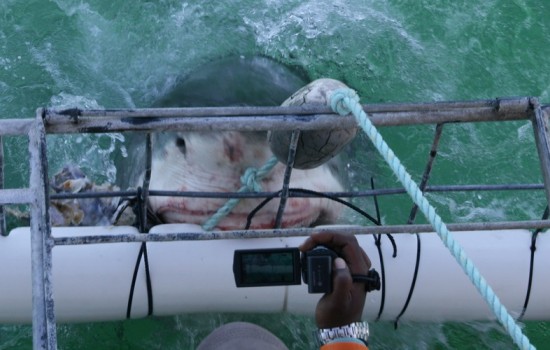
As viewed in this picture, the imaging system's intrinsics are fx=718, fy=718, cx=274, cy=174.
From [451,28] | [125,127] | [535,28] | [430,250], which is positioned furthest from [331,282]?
[535,28]

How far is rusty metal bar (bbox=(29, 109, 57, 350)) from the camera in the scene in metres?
1.34

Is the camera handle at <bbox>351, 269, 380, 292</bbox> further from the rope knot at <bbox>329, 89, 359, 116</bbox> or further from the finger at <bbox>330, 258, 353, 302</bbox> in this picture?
the rope knot at <bbox>329, 89, 359, 116</bbox>

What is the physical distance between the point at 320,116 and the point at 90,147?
2.33 m

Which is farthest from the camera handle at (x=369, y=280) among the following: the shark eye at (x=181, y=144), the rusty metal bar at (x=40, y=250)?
the shark eye at (x=181, y=144)

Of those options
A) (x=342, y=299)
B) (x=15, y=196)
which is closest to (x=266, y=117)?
(x=342, y=299)

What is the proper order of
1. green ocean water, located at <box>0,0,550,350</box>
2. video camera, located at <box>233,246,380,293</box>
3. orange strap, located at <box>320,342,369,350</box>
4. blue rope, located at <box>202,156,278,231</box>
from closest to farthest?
orange strap, located at <box>320,342,369,350</box>, video camera, located at <box>233,246,380,293</box>, blue rope, located at <box>202,156,278,231</box>, green ocean water, located at <box>0,0,550,350</box>

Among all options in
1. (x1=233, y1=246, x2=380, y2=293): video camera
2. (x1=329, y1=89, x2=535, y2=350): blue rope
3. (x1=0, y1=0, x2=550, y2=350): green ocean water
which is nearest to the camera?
(x1=329, y1=89, x2=535, y2=350): blue rope

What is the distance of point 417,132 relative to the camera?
404cm

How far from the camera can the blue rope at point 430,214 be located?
1.26m

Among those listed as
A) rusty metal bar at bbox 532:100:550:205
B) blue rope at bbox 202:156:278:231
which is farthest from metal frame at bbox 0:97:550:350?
blue rope at bbox 202:156:278:231

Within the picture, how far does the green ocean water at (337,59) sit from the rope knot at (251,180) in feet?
4.04

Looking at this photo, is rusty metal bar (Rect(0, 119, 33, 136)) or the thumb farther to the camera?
rusty metal bar (Rect(0, 119, 33, 136))

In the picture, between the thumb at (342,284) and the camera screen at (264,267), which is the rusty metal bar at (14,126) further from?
the thumb at (342,284)

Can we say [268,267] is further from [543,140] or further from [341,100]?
[543,140]
